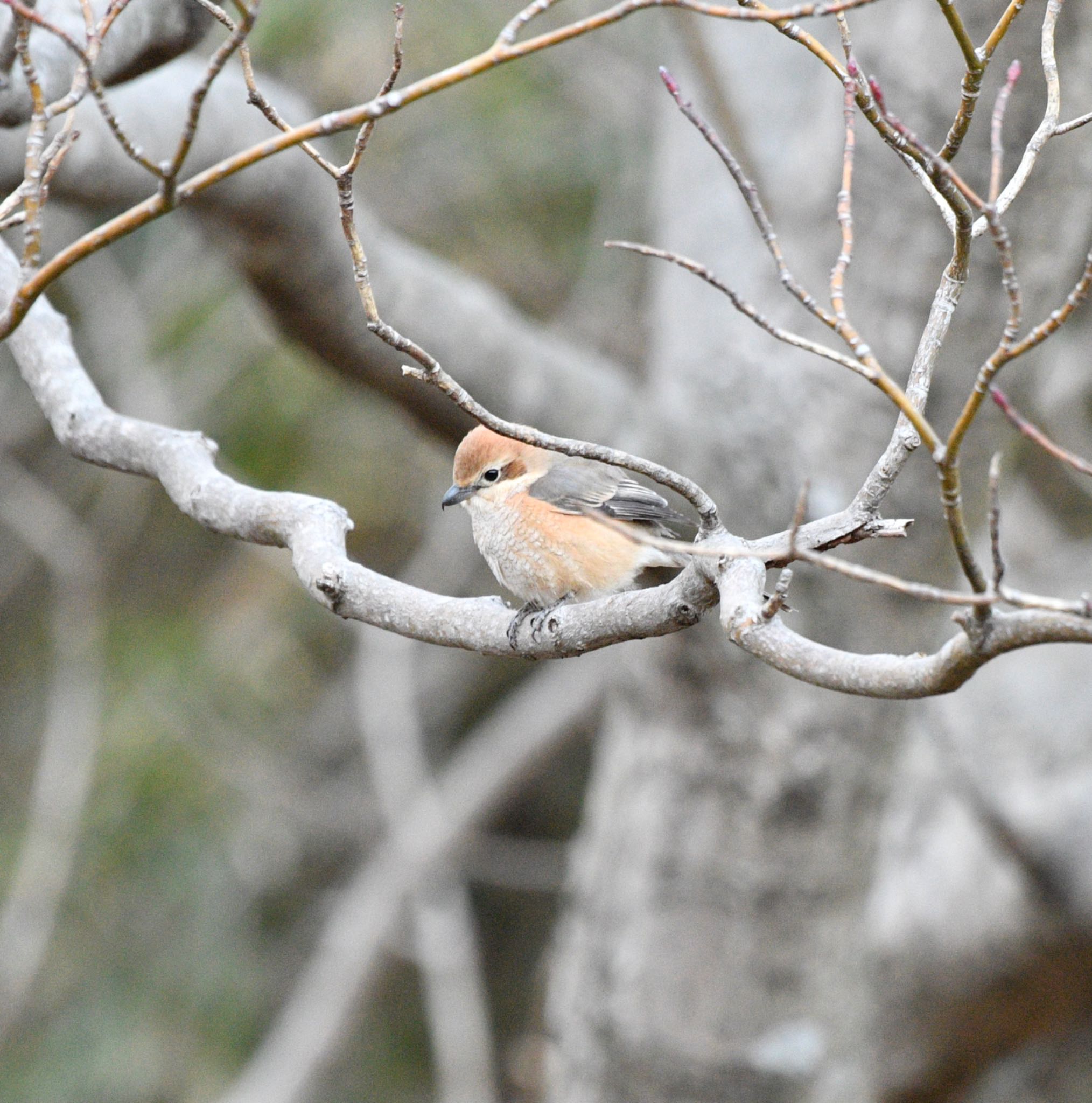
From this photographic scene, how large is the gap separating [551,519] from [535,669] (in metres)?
5.26

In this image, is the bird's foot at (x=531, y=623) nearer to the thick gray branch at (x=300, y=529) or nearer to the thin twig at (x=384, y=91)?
the thick gray branch at (x=300, y=529)

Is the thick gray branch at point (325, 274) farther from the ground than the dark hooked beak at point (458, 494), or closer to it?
farther from the ground

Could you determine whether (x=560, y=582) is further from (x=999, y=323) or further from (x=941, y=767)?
(x=941, y=767)

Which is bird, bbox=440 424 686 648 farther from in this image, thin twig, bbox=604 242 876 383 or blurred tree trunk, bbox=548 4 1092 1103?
thin twig, bbox=604 242 876 383

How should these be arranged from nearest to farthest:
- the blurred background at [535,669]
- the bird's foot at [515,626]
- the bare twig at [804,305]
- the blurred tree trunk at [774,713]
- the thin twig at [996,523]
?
the thin twig at [996,523], the bare twig at [804,305], the bird's foot at [515,626], the blurred tree trunk at [774,713], the blurred background at [535,669]

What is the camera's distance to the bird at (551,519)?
10.5 feet

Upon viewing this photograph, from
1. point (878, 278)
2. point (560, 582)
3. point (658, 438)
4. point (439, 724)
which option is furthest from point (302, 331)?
point (439, 724)

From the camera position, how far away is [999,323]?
380 cm

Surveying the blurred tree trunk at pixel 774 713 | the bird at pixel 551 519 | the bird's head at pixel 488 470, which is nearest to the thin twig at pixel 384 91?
the bird at pixel 551 519

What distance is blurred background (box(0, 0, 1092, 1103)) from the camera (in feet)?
13.4

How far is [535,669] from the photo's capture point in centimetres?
847

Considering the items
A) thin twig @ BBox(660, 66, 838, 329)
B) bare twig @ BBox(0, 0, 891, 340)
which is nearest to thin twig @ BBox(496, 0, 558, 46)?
bare twig @ BBox(0, 0, 891, 340)

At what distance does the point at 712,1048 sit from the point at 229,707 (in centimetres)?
410

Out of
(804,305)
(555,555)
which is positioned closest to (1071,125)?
(804,305)
